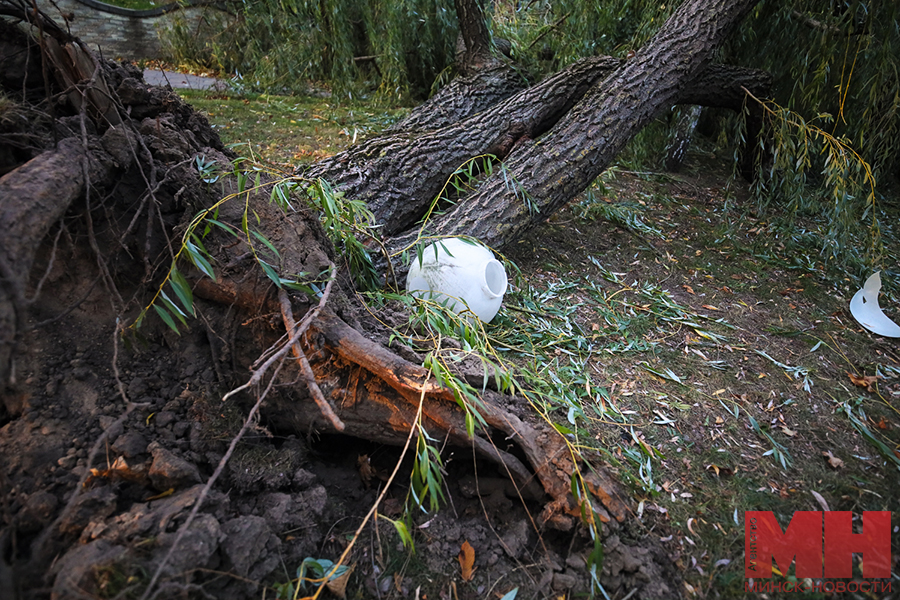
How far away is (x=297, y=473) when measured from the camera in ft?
5.35

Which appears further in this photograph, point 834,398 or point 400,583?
point 834,398

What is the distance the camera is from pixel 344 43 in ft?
16.8

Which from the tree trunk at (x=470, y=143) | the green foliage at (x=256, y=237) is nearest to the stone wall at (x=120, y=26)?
the tree trunk at (x=470, y=143)

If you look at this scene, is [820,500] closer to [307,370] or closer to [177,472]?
[307,370]

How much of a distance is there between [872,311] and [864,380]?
790mm

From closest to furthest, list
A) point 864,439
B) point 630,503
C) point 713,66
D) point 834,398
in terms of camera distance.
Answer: point 630,503
point 864,439
point 834,398
point 713,66

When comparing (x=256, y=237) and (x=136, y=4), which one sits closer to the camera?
(x=256, y=237)

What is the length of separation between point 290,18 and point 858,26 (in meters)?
5.05

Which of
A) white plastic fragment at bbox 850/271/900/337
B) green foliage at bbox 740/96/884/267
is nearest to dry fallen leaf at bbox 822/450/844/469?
white plastic fragment at bbox 850/271/900/337

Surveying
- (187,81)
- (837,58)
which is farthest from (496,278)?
(187,81)

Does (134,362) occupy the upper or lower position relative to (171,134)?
lower

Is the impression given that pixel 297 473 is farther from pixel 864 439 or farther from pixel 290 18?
pixel 290 18

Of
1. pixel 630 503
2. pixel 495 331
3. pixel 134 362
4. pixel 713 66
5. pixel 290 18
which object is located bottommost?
pixel 630 503

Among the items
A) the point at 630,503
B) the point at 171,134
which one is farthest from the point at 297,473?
the point at 171,134
